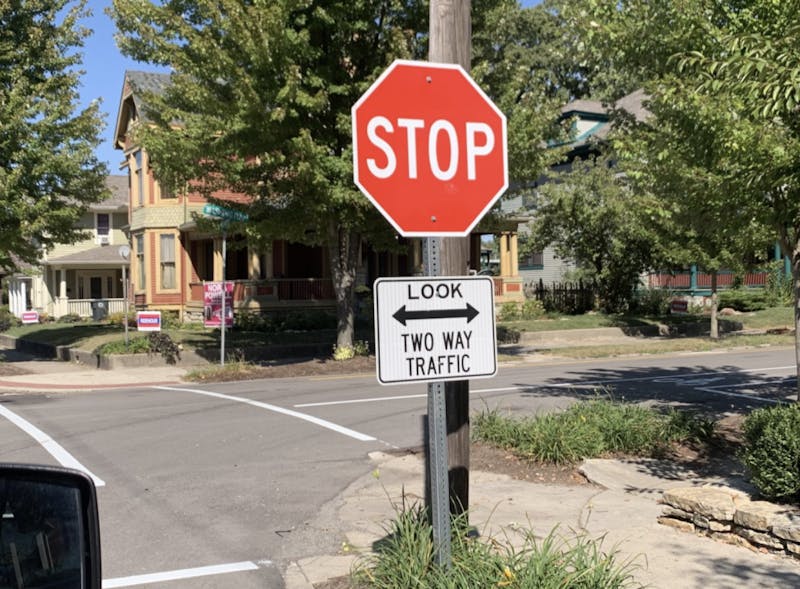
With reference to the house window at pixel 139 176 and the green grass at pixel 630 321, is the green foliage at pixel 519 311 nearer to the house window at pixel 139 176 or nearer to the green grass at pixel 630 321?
the green grass at pixel 630 321

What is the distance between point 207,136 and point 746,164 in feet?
37.7

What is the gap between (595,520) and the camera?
20.4 ft

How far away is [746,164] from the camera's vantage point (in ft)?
22.2

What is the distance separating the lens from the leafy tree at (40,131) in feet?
60.8

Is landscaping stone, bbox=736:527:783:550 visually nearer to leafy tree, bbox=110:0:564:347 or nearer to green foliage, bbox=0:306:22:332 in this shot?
leafy tree, bbox=110:0:564:347

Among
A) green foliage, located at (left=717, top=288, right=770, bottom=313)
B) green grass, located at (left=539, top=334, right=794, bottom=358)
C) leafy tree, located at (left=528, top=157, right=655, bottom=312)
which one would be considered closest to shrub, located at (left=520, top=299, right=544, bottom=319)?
leafy tree, located at (left=528, top=157, right=655, bottom=312)

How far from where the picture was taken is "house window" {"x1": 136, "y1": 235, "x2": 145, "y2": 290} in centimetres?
3048

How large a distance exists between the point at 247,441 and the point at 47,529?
25.5 feet

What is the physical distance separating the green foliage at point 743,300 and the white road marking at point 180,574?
31.6m

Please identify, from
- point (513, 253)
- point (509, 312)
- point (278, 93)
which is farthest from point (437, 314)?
point (513, 253)

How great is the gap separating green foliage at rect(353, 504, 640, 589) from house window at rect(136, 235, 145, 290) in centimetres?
2764

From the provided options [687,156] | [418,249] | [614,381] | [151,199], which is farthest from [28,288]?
[687,156]

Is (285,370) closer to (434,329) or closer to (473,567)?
(473,567)

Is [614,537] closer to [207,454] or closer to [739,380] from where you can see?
[207,454]
